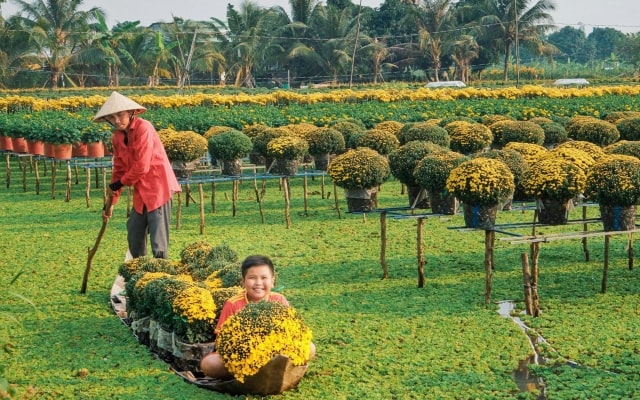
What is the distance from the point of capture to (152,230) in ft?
28.1

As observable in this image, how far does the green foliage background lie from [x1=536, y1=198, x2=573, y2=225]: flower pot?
73 cm

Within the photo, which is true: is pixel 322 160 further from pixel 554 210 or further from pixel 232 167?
pixel 554 210

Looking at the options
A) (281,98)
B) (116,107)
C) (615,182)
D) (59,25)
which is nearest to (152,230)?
(116,107)

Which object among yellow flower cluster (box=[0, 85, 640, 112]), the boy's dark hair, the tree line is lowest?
the boy's dark hair

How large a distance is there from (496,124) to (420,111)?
7105mm

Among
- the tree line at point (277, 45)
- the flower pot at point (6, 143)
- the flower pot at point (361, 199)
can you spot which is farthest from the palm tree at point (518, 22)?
the flower pot at point (361, 199)

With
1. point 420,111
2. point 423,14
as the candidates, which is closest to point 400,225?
point 420,111

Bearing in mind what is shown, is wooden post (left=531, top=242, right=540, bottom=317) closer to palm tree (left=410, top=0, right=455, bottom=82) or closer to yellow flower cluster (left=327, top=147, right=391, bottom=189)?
yellow flower cluster (left=327, top=147, right=391, bottom=189)

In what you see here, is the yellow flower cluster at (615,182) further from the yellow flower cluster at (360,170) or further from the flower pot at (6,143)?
the flower pot at (6,143)

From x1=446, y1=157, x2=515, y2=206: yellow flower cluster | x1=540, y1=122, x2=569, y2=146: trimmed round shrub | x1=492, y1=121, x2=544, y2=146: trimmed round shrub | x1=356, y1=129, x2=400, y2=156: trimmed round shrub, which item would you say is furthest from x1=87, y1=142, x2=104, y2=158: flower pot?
x1=446, y1=157, x2=515, y2=206: yellow flower cluster

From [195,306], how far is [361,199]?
3.97m

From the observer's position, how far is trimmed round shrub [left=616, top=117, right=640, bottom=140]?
584 inches

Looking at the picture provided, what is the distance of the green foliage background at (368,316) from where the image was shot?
6098 millimetres

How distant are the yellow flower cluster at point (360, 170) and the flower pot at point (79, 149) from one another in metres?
8.15
